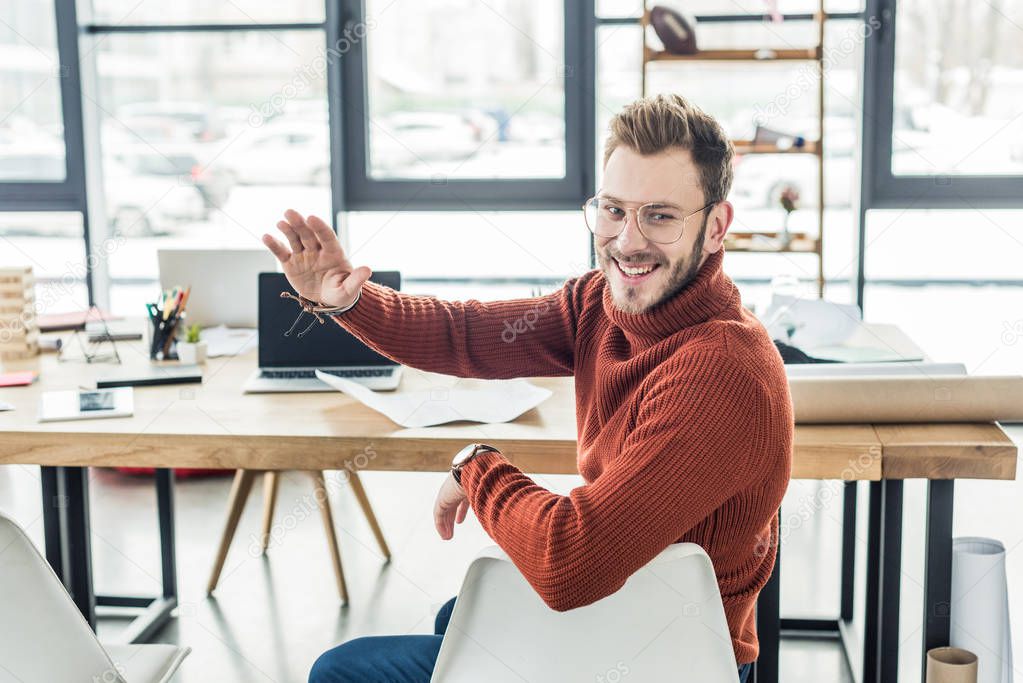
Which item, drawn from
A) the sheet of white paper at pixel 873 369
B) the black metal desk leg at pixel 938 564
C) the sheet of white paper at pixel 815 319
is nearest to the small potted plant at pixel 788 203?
the sheet of white paper at pixel 815 319

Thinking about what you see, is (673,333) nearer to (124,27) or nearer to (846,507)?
(846,507)

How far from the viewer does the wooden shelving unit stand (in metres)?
3.96

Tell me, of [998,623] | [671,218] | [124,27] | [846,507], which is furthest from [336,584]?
[124,27]

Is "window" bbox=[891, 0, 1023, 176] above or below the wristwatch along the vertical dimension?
above

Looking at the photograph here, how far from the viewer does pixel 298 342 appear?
2.48 meters

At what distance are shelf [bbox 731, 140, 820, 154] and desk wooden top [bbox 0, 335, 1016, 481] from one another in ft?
7.05

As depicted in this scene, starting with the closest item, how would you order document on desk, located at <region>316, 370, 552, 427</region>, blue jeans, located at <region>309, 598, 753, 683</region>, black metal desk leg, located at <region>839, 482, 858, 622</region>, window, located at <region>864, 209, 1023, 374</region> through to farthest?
blue jeans, located at <region>309, 598, 753, 683</region> < document on desk, located at <region>316, 370, 552, 427</region> < black metal desk leg, located at <region>839, 482, 858, 622</region> < window, located at <region>864, 209, 1023, 374</region>

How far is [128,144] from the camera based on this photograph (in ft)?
14.8

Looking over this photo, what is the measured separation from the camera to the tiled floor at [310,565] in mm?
2678

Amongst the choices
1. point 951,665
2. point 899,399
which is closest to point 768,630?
point 951,665

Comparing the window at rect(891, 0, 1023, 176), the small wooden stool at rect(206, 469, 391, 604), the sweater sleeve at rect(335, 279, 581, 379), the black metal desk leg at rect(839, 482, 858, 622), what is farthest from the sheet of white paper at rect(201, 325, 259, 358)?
the window at rect(891, 0, 1023, 176)

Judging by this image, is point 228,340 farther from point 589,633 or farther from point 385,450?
point 589,633

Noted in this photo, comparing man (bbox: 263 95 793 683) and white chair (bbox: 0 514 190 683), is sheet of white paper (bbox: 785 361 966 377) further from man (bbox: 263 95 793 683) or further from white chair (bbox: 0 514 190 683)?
white chair (bbox: 0 514 190 683)

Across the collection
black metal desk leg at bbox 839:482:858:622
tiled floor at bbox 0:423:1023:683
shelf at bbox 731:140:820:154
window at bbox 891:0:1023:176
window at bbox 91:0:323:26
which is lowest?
tiled floor at bbox 0:423:1023:683
